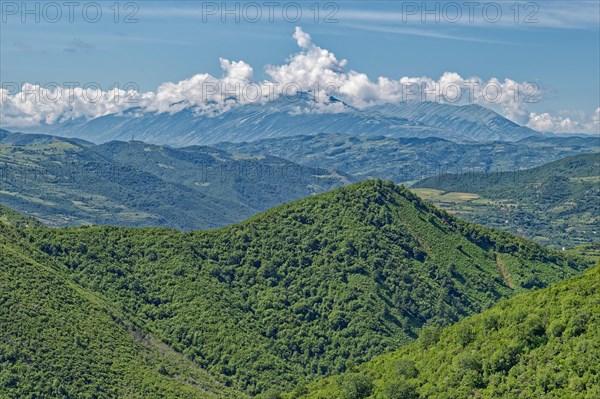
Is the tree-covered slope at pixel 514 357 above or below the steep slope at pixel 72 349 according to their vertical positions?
above

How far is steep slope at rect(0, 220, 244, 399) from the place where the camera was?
472 feet

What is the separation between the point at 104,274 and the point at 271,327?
4263 cm

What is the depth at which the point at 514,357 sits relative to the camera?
292 feet

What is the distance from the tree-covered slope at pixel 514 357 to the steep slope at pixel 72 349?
177 ft

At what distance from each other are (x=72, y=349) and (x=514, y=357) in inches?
3573

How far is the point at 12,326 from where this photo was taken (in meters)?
151

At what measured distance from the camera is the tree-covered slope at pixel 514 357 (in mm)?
81938

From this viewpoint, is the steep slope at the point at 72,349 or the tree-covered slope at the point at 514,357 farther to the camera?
the steep slope at the point at 72,349

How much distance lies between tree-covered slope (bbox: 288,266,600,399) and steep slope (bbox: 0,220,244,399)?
177ft

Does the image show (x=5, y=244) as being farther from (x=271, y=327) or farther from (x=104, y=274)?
(x=271, y=327)

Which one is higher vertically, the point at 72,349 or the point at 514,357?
the point at 514,357

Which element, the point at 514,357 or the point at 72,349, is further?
the point at 72,349

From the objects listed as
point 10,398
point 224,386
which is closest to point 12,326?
point 10,398

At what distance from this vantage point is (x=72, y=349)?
152m
